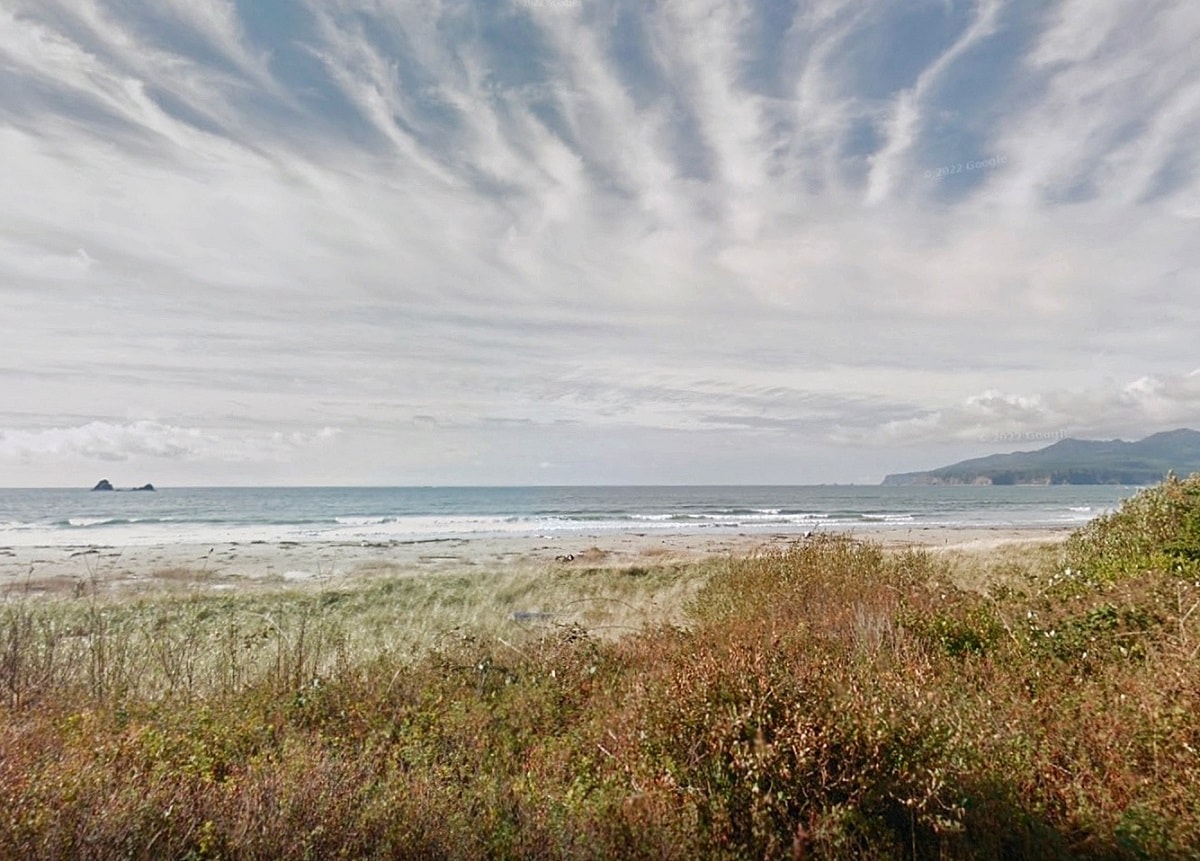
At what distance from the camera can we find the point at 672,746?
433 centimetres

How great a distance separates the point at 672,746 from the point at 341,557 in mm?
29209

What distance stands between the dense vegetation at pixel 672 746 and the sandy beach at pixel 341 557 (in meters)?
11.7

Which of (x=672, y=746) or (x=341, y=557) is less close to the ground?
(x=672, y=746)

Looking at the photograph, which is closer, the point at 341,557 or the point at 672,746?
the point at 672,746

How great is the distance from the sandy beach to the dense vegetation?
462 inches

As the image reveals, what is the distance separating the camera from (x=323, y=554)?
103 feet

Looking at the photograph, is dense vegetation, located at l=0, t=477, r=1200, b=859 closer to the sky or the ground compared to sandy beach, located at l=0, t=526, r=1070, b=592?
closer to the sky

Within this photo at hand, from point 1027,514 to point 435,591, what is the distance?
6849cm

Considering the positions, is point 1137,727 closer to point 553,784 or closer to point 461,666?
point 553,784

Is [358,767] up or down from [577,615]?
up

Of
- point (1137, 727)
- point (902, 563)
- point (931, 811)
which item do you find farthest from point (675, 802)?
point (902, 563)

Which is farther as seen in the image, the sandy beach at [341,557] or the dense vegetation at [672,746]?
the sandy beach at [341,557]

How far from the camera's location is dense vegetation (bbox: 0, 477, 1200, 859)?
12.5ft

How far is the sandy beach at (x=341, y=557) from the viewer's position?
76.7ft
